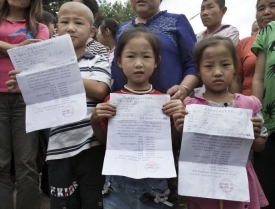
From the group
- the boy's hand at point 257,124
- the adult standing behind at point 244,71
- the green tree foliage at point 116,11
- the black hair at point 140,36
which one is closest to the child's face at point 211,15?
the adult standing behind at point 244,71

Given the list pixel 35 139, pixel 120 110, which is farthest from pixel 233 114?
pixel 35 139

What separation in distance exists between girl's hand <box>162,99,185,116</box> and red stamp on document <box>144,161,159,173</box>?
294mm

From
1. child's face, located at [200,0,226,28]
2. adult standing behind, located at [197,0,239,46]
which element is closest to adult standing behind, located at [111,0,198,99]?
adult standing behind, located at [197,0,239,46]

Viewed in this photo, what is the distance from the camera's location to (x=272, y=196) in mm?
2504

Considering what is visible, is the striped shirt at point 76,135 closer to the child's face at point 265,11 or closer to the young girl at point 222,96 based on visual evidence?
the young girl at point 222,96

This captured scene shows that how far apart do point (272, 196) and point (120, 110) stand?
126cm

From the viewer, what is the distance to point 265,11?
2906mm

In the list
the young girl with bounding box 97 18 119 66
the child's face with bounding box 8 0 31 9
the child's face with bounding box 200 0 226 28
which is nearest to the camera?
the child's face with bounding box 8 0 31 9

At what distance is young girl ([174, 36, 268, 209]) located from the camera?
83.5 inches

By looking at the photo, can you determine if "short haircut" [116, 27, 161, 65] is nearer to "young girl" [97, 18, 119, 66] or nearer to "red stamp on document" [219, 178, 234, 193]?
"red stamp on document" [219, 178, 234, 193]

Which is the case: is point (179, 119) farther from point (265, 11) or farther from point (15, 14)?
point (15, 14)

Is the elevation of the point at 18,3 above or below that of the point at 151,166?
above

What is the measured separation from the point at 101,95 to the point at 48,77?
0.36 metres

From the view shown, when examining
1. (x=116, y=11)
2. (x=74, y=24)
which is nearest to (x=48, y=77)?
(x=74, y=24)
